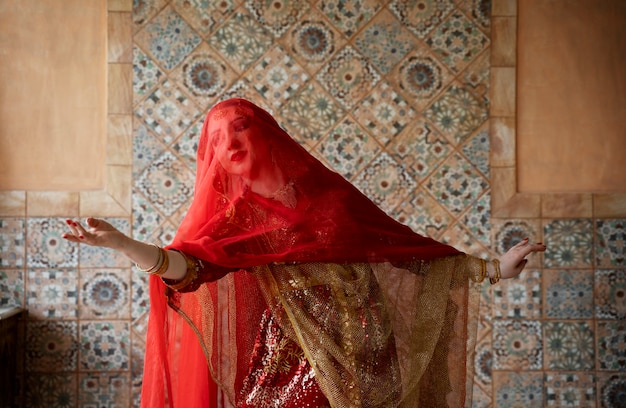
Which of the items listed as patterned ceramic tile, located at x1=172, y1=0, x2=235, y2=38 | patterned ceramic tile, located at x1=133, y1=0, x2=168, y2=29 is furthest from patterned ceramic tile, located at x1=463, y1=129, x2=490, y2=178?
patterned ceramic tile, located at x1=133, y1=0, x2=168, y2=29

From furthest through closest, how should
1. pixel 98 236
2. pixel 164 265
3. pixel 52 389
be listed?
1. pixel 52 389
2. pixel 164 265
3. pixel 98 236

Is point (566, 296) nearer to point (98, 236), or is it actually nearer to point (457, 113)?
point (457, 113)

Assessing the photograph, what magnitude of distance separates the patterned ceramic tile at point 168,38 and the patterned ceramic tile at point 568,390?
6.50 ft

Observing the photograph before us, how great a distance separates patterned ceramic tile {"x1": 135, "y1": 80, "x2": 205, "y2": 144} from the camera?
264 cm

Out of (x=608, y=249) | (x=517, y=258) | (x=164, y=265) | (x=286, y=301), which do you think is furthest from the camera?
(x=608, y=249)

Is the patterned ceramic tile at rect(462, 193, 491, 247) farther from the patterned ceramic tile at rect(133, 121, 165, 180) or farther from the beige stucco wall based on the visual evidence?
the beige stucco wall

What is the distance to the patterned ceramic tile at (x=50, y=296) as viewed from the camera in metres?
2.60

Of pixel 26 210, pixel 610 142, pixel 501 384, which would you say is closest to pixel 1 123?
pixel 26 210

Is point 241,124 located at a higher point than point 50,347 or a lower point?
higher

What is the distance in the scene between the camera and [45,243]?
2607 mm

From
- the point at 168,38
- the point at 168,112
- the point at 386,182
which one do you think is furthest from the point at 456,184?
the point at 168,38

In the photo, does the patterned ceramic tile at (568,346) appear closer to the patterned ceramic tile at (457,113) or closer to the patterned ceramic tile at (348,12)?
the patterned ceramic tile at (457,113)

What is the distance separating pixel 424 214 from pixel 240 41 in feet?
3.37

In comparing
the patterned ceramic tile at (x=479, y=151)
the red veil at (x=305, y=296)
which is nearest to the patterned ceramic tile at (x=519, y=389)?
the patterned ceramic tile at (x=479, y=151)
